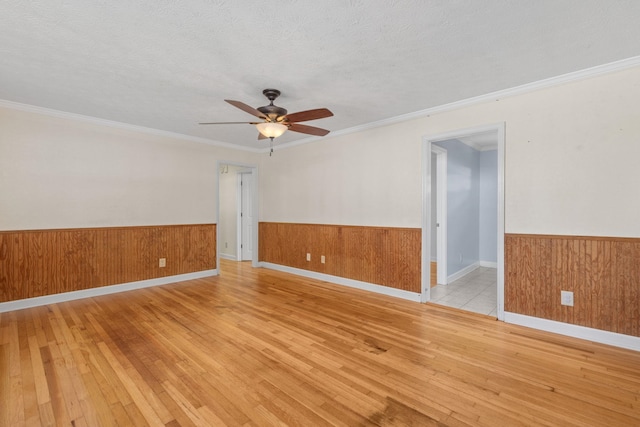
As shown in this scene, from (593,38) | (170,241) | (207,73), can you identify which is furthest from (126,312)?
(593,38)

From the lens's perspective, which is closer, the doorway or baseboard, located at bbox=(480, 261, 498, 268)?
baseboard, located at bbox=(480, 261, 498, 268)

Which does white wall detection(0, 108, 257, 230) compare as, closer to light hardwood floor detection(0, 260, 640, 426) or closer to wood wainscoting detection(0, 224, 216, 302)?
wood wainscoting detection(0, 224, 216, 302)

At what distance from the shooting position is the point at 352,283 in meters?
4.46

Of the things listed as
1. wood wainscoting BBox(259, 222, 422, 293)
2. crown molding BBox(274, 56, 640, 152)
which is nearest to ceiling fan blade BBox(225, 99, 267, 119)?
crown molding BBox(274, 56, 640, 152)

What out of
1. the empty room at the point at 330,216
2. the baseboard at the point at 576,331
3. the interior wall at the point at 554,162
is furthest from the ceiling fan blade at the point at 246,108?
the baseboard at the point at 576,331

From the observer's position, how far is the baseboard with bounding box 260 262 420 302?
385cm

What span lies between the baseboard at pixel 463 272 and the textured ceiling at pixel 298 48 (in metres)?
2.94

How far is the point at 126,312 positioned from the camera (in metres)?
3.33

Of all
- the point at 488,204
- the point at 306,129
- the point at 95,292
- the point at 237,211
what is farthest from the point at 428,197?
the point at 95,292

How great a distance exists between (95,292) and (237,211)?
3.13 m

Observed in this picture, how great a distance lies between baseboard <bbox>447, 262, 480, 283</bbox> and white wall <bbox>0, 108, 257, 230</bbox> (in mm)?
4315

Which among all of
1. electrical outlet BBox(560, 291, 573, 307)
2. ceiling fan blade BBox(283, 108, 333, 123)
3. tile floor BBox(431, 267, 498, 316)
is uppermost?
ceiling fan blade BBox(283, 108, 333, 123)

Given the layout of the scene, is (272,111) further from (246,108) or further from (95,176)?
(95,176)

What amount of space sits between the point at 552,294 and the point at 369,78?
2785mm
